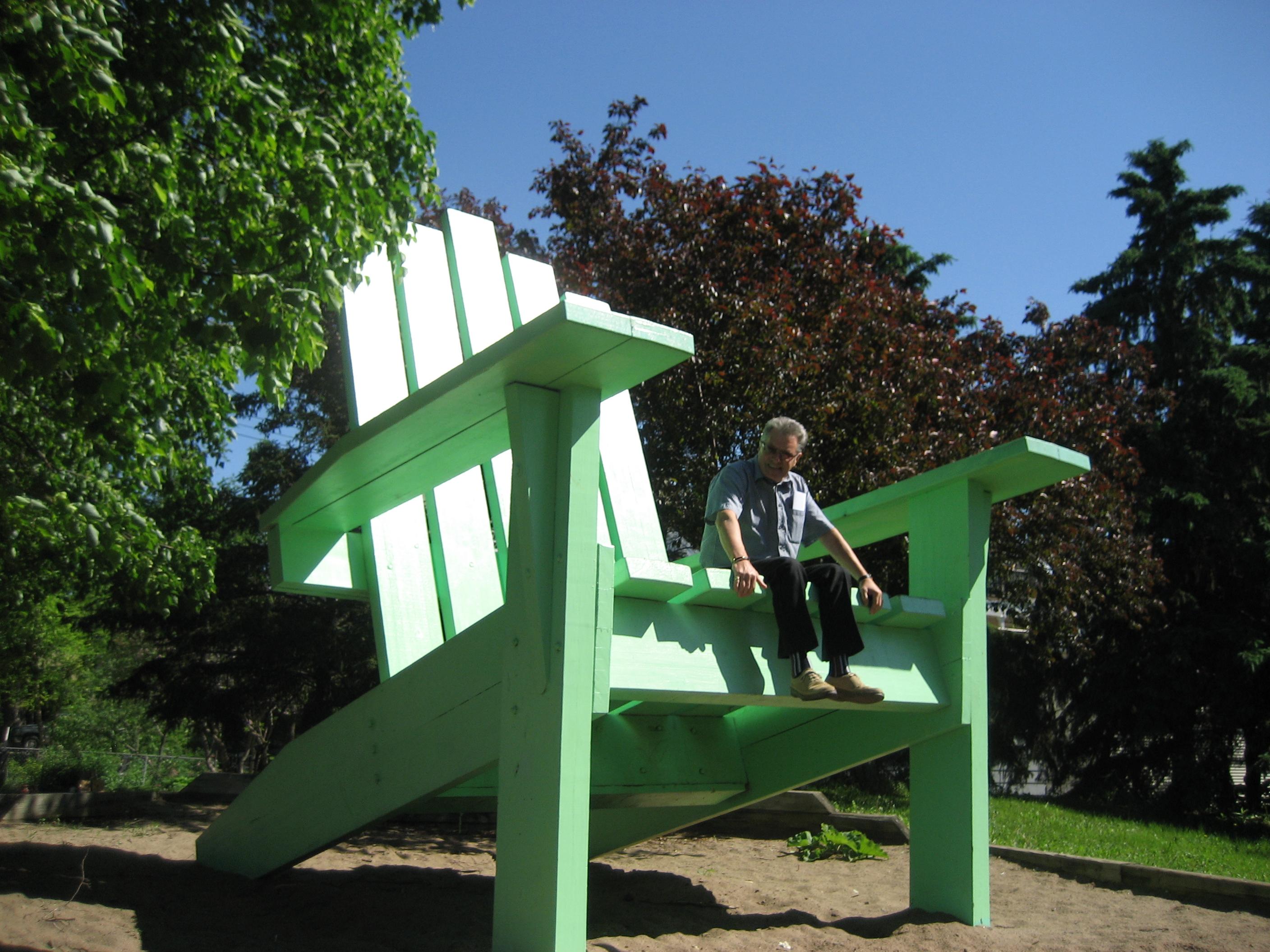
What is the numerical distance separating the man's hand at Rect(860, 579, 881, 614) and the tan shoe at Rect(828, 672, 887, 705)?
0.79 feet

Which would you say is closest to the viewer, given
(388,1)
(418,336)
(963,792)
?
(963,792)

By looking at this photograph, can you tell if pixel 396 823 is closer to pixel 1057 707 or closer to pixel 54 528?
pixel 54 528

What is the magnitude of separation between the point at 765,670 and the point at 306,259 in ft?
7.51

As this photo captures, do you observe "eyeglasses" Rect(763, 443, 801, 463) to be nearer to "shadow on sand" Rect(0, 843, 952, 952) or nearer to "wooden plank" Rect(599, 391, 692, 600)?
"wooden plank" Rect(599, 391, 692, 600)

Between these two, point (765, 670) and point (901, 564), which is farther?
point (901, 564)

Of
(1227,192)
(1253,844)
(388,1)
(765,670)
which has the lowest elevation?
(1253,844)

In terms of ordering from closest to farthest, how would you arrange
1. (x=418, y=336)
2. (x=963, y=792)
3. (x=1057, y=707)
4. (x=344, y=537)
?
(x=963, y=792), (x=344, y=537), (x=418, y=336), (x=1057, y=707)

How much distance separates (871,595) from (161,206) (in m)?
2.83

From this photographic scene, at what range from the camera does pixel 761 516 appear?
3.10m

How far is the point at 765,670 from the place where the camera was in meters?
2.58

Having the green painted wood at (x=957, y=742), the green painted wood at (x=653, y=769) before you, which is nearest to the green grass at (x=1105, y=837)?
the green painted wood at (x=957, y=742)

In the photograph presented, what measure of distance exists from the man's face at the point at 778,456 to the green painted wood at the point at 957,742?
0.53 m

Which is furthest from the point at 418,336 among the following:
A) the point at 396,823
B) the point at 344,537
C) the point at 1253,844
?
the point at 1253,844

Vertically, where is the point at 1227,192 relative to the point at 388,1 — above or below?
above
